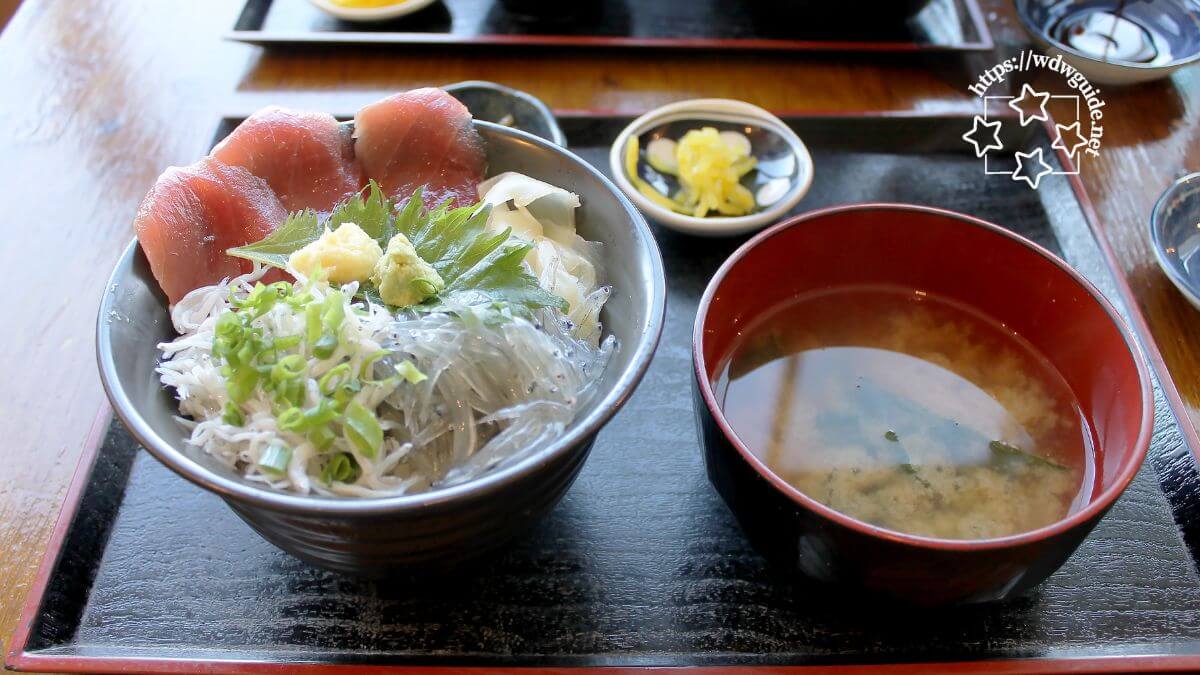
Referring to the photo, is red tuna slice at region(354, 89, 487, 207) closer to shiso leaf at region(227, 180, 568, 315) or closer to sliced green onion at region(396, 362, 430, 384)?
shiso leaf at region(227, 180, 568, 315)

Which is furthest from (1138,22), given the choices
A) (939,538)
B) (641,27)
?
(939,538)

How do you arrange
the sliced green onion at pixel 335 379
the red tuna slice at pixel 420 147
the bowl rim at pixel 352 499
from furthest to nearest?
the red tuna slice at pixel 420 147 → the sliced green onion at pixel 335 379 → the bowl rim at pixel 352 499

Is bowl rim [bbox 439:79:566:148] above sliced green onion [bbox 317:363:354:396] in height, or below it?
below

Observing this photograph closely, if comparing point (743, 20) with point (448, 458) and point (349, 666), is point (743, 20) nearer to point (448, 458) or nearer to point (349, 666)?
point (448, 458)

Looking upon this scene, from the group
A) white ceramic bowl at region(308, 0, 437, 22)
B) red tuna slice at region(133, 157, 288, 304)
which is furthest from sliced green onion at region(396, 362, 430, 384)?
white ceramic bowl at region(308, 0, 437, 22)

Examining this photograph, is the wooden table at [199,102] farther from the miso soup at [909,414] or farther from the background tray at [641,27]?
the miso soup at [909,414]

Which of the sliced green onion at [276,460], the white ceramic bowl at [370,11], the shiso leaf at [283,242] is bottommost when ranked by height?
the sliced green onion at [276,460]

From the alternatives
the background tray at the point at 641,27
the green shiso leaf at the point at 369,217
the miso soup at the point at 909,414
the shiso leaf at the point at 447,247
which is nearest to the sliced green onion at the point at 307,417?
the shiso leaf at the point at 447,247
